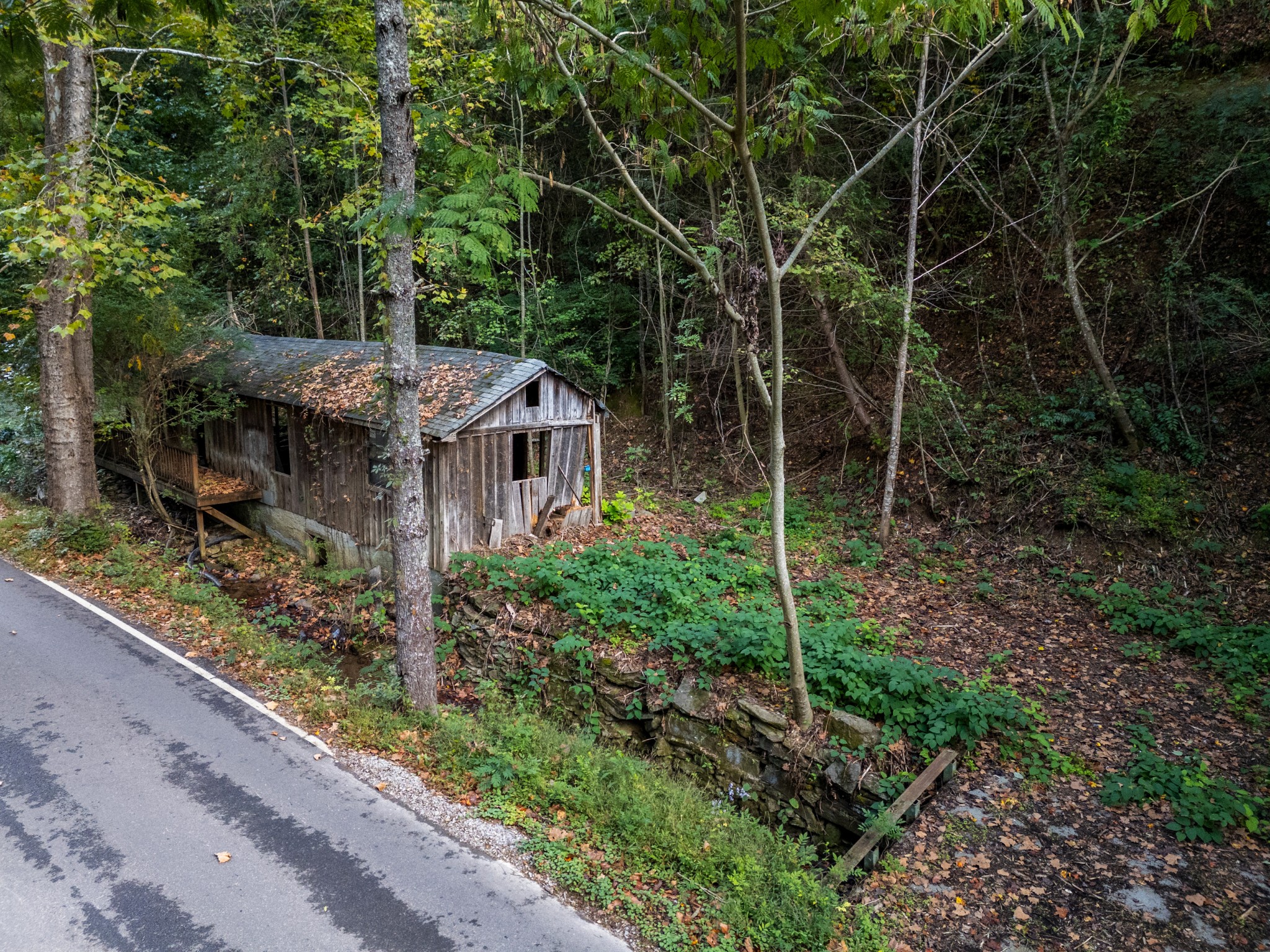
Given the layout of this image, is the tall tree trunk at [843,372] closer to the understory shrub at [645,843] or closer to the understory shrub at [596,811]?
the understory shrub at [596,811]

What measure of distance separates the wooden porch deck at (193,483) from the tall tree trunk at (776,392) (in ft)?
37.9

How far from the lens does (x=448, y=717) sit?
638 cm

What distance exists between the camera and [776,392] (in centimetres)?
611

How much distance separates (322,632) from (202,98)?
54.9 ft

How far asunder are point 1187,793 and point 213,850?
7.72m

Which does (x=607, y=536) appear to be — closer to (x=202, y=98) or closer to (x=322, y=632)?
(x=322, y=632)

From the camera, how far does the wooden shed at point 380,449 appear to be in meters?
10.8

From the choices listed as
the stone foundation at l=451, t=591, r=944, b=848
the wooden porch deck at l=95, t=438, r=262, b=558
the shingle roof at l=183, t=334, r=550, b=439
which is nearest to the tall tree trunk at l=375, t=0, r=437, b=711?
the stone foundation at l=451, t=591, r=944, b=848

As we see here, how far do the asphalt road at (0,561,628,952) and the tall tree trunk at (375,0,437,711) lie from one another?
1229 mm

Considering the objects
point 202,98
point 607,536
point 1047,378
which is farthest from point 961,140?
point 202,98

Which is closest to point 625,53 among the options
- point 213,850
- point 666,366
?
point 213,850

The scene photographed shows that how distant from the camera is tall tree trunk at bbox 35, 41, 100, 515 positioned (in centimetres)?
855

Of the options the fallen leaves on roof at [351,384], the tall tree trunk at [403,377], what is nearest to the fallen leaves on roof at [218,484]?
the fallen leaves on roof at [351,384]

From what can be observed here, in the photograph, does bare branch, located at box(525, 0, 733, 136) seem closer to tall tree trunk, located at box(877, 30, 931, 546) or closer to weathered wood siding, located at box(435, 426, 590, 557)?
tall tree trunk, located at box(877, 30, 931, 546)
